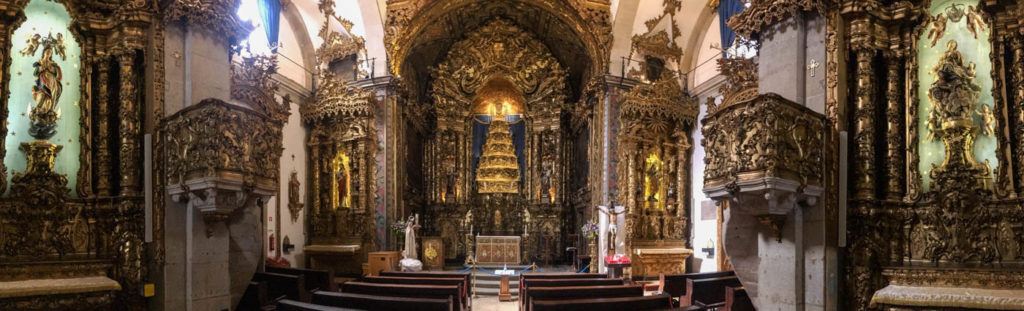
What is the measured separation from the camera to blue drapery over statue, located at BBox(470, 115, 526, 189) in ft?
68.8

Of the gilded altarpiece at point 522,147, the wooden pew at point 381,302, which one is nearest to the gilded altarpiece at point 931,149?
the wooden pew at point 381,302

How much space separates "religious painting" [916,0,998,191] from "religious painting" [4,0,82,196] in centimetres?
1072

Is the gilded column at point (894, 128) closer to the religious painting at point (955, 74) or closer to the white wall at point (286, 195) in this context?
the religious painting at point (955, 74)

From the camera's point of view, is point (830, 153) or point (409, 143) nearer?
point (830, 153)

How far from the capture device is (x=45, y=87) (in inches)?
295

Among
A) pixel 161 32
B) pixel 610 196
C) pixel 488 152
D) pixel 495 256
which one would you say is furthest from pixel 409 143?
pixel 161 32

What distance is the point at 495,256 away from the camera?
1730 cm

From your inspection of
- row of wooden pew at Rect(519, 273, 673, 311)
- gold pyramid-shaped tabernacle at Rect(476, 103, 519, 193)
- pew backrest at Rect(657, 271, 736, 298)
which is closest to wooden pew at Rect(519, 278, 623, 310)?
row of wooden pew at Rect(519, 273, 673, 311)

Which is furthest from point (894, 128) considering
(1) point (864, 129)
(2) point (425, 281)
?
(2) point (425, 281)

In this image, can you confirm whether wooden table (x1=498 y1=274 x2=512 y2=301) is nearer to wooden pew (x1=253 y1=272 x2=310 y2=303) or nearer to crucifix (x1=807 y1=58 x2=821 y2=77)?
→ wooden pew (x1=253 y1=272 x2=310 y2=303)

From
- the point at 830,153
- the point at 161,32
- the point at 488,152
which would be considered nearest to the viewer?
the point at 830,153

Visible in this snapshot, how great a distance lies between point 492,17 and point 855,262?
14885 mm

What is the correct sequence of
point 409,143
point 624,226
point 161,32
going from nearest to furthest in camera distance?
1. point 161,32
2. point 624,226
3. point 409,143

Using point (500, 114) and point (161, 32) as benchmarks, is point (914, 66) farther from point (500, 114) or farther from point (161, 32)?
point (500, 114)
